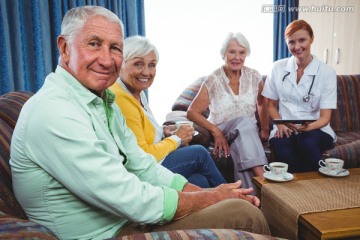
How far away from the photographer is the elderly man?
821 millimetres

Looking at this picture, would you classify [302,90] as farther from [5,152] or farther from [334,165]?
[5,152]

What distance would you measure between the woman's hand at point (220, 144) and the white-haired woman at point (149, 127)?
48 cm

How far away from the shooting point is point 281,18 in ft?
12.0

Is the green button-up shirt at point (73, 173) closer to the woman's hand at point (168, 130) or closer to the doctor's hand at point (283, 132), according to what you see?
the woman's hand at point (168, 130)

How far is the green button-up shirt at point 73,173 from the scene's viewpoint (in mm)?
816

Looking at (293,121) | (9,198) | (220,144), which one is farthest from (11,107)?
(293,121)

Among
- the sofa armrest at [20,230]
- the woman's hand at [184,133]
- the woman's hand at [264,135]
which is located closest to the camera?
the sofa armrest at [20,230]

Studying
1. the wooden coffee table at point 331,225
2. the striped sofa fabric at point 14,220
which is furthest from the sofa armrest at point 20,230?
the wooden coffee table at point 331,225

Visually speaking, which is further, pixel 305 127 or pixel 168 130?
pixel 305 127

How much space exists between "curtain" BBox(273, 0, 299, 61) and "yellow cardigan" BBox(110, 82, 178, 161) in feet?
8.35

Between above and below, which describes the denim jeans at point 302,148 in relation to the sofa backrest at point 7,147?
below

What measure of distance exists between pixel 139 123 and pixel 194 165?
440mm

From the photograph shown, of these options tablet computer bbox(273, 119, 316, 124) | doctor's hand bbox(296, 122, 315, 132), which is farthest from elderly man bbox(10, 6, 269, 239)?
doctor's hand bbox(296, 122, 315, 132)

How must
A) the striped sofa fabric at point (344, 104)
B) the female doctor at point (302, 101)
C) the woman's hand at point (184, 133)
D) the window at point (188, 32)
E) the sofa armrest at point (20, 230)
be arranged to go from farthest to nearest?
1. the window at point (188, 32)
2. the striped sofa fabric at point (344, 104)
3. the female doctor at point (302, 101)
4. the woman's hand at point (184, 133)
5. the sofa armrest at point (20, 230)
